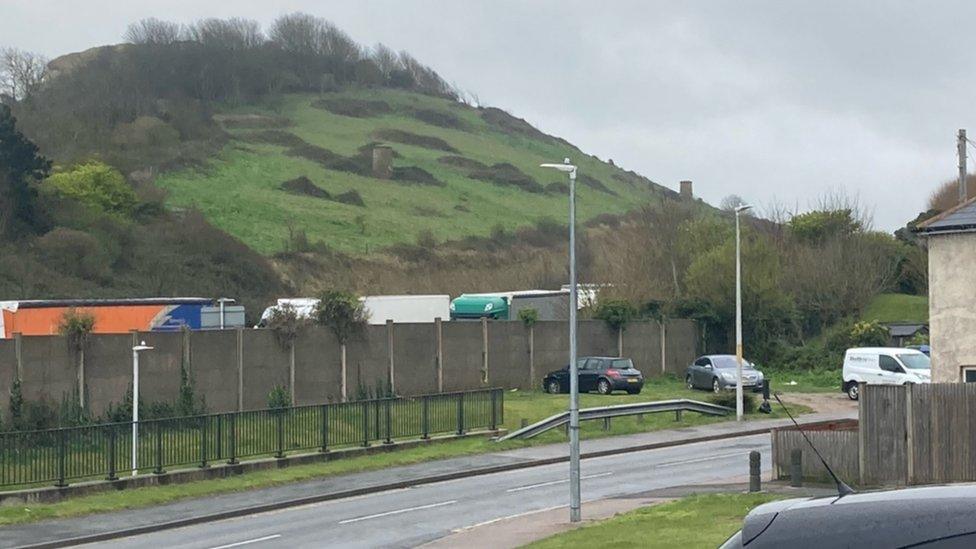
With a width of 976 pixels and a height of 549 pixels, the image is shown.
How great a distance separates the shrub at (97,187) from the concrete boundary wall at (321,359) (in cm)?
3666

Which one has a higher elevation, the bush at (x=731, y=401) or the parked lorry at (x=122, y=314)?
the parked lorry at (x=122, y=314)

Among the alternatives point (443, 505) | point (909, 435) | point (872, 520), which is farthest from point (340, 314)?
point (872, 520)

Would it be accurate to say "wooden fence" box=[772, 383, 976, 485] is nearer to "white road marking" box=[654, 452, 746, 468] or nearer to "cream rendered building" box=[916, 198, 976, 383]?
"cream rendered building" box=[916, 198, 976, 383]

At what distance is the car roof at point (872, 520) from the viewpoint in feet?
15.0

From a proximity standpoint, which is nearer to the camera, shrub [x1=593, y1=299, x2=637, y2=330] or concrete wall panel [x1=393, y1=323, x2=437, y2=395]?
concrete wall panel [x1=393, y1=323, x2=437, y2=395]

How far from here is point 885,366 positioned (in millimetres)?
46938

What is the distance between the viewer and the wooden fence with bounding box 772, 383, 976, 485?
23391mm

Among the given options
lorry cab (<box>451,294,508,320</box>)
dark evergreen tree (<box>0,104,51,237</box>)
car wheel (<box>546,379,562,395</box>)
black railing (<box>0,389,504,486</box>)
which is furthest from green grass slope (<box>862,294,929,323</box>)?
dark evergreen tree (<box>0,104,51,237</box>)

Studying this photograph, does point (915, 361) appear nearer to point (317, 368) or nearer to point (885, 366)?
point (885, 366)

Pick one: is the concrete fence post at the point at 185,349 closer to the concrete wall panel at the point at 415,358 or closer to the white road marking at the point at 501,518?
the concrete wall panel at the point at 415,358

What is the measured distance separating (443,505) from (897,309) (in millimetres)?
43512

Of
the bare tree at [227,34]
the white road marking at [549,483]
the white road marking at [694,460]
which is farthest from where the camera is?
the bare tree at [227,34]

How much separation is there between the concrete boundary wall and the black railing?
4715 millimetres

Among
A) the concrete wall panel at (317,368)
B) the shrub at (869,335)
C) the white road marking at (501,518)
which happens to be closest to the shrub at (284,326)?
the concrete wall panel at (317,368)
